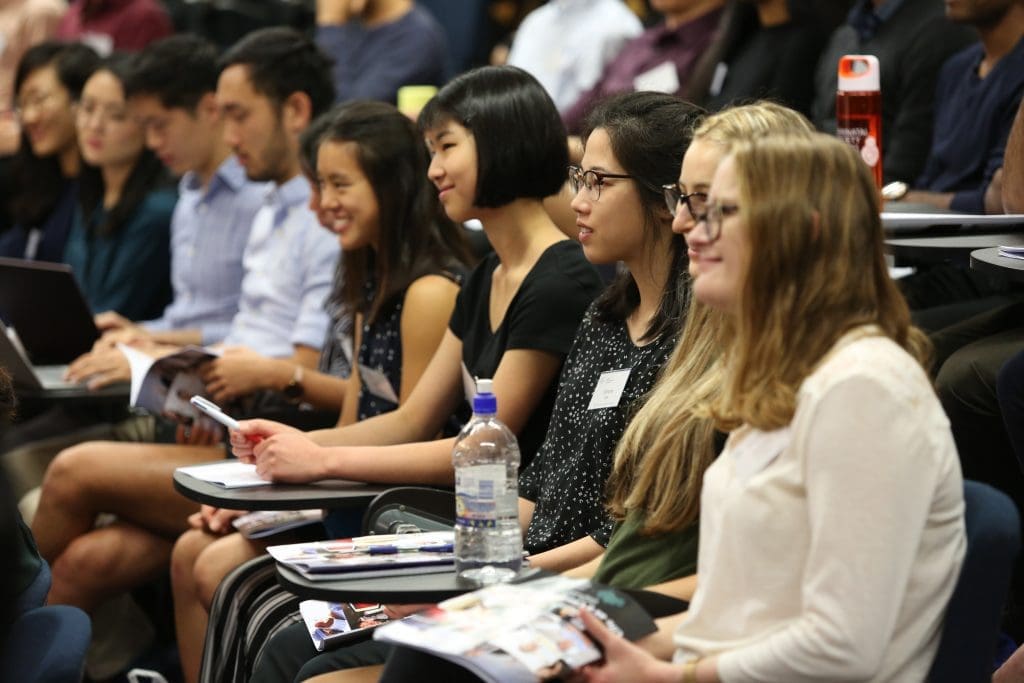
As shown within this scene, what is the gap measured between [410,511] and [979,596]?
106cm

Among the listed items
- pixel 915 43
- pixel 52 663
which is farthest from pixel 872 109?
pixel 52 663

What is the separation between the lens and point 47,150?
496cm

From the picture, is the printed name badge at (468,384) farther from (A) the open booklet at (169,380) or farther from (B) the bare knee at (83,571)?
(B) the bare knee at (83,571)

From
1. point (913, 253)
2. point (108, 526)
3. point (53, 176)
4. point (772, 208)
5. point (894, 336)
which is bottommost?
point (108, 526)

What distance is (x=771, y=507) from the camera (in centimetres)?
144

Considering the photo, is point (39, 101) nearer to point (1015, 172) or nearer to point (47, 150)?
point (47, 150)

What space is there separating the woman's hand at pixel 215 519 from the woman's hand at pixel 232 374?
272 mm

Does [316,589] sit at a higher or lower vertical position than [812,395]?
lower

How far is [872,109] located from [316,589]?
1.50 meters

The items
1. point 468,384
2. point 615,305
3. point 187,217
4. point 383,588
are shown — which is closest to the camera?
point 383,588

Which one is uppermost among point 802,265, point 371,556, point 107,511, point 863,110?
point 802,265

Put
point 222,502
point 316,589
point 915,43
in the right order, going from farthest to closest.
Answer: point 915,43
point 222,502
point 316,589

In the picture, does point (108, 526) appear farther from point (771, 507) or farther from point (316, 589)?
point (771, 507)

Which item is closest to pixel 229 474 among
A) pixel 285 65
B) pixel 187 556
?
pixel 187 556
